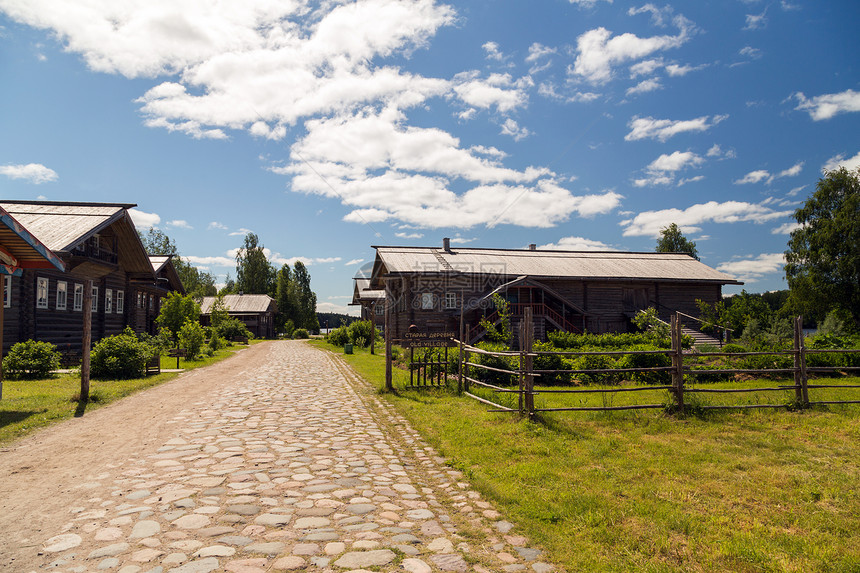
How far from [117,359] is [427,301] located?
17.1 meters

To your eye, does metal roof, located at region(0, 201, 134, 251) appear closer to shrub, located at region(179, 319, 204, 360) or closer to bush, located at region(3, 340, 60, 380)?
bush, located at region(3, 340, 60, 380)

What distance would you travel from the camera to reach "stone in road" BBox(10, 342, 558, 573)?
3510 mm

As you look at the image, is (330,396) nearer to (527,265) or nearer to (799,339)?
(799,339)

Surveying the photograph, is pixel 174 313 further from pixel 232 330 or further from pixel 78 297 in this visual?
pixel 232 330

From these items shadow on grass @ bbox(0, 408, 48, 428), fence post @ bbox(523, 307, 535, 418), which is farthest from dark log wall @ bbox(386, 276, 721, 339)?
shadow on grass @ bbox(0, 408, 48, 428)

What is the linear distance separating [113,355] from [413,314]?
16.6 metres

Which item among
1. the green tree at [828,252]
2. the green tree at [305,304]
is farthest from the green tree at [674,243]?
the green tree at [305,304]

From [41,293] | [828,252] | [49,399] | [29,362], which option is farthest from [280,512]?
[828,252]

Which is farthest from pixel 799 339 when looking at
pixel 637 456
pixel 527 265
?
pixel 527 265

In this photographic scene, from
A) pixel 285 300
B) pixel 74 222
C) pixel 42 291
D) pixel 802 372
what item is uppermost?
pixel 74 222

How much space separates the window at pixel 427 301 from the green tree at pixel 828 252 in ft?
92.3

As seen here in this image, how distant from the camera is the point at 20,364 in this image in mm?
13906

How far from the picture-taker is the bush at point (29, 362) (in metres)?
13.9

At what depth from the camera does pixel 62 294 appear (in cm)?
2075
